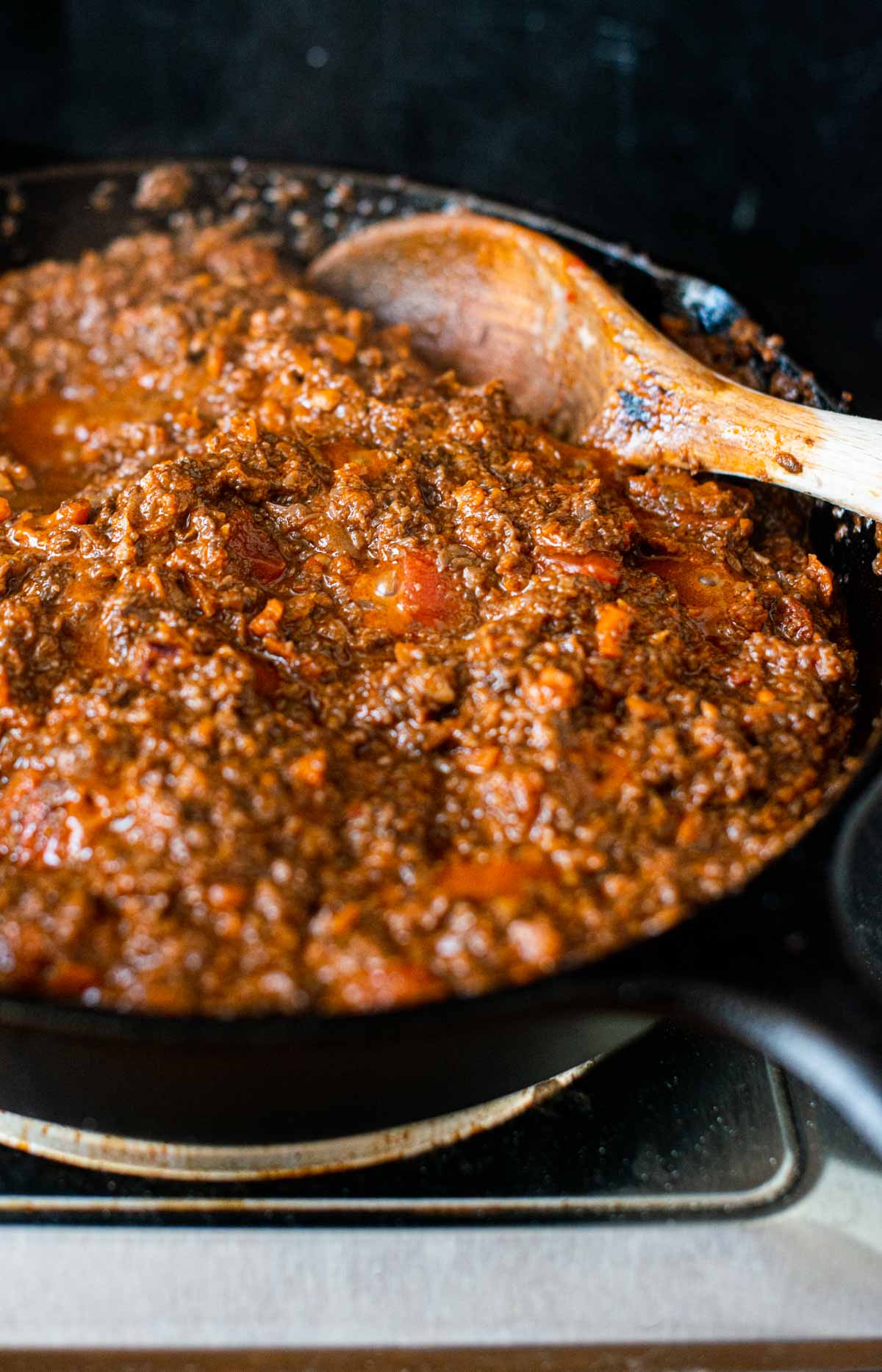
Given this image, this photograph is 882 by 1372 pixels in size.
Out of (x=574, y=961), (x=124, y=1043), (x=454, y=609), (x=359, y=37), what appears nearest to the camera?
(x=124, y=1043)

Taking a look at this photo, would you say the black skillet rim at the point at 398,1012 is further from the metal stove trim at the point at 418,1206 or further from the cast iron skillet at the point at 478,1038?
the metal stove trim at the point at 418,1206

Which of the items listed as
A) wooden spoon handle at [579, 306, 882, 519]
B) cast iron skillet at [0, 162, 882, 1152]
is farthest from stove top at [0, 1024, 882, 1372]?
wooden spoon handle at [579, 306, 882, 519]

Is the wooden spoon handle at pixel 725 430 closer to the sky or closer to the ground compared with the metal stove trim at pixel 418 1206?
closer to the sky

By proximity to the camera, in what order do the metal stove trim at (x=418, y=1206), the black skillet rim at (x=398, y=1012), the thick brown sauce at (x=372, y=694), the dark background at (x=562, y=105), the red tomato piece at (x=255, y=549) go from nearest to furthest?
the black skillet rim at (x=398, y=1012)
the thick brown sauce at (x=372, y=694)
the metal stove trim at (x=418, y=1206)
the red tomato piece at (x=255, y=549)
the dark background at (x=562, y=105)

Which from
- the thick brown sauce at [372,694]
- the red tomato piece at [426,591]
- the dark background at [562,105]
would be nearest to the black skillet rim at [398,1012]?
the thick brown sauce at [372,694]

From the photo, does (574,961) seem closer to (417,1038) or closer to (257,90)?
(417,1038)

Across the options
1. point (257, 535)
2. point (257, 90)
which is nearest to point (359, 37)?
point (257, 90)

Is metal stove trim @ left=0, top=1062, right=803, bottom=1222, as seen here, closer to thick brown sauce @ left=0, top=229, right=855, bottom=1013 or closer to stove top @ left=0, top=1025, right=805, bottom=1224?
stove top @ left=0, top=1025, right=805, bottom=1224
